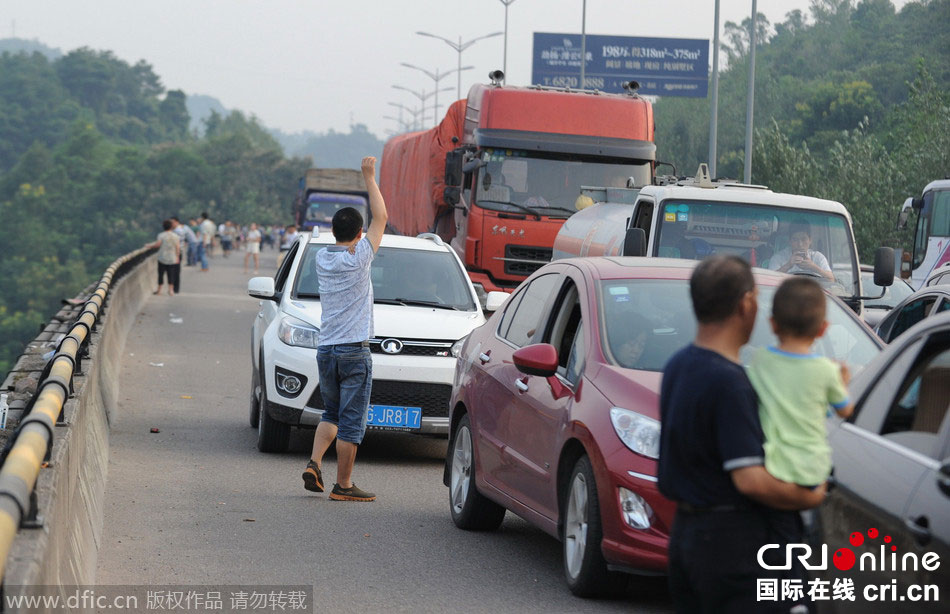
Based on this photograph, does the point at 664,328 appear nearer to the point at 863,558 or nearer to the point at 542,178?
the point at 863,558

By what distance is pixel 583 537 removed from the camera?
21.9 feet

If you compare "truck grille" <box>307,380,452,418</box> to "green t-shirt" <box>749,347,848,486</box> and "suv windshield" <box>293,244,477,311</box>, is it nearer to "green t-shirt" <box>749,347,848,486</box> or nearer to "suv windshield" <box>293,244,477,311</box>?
"suv windshield" <box>293,244,477,311</box>

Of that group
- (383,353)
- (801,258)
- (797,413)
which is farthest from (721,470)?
(801,258)

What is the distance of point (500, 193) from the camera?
806 inches

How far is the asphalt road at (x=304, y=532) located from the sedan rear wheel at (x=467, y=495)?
82 millimetres

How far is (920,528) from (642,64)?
46.8 metres

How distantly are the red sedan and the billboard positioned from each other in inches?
1543

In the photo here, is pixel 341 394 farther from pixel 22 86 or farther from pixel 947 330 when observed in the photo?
pixel 22 86

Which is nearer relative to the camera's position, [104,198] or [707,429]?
[707,429]

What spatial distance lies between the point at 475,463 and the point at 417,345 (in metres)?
3.03

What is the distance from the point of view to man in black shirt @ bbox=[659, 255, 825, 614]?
372cm

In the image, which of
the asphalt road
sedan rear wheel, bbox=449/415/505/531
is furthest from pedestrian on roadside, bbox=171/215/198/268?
sedan rear wheel, bbox=449/415/505/531

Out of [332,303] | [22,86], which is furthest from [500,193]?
[22,86]

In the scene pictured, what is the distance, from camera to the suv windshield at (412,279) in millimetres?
12070
